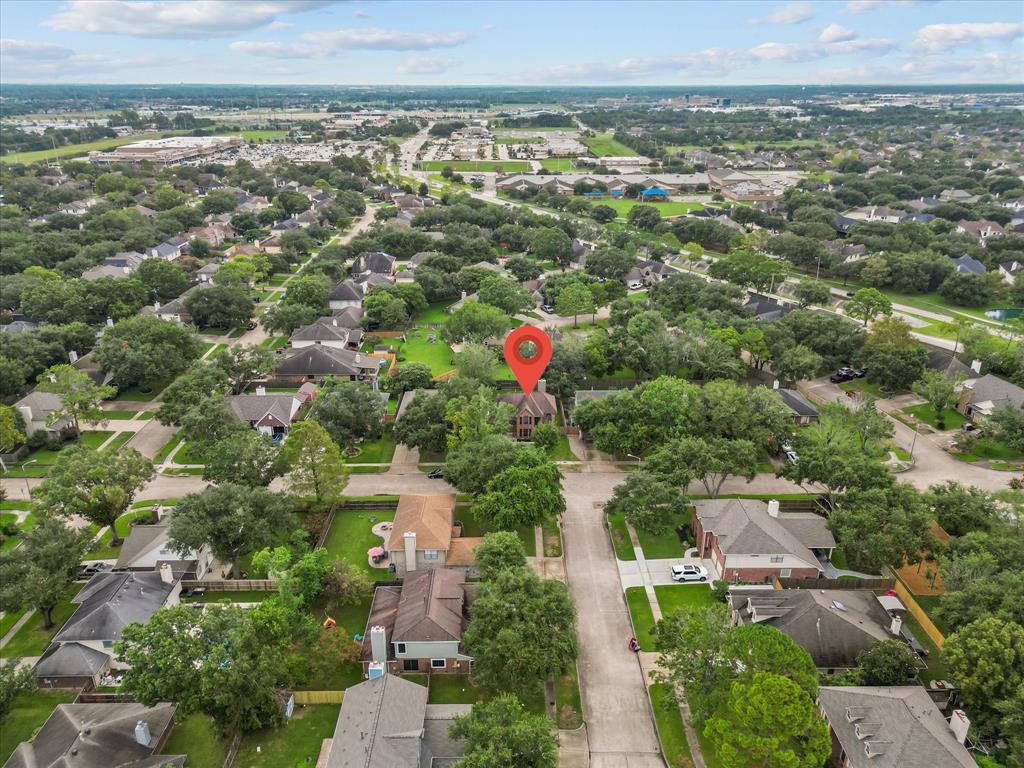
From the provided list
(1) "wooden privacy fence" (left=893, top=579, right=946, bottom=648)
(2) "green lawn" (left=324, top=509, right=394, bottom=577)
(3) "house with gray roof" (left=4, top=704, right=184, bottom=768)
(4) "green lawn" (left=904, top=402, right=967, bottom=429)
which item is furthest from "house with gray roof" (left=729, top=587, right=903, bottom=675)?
(4) "green lawn" (left=904, top=402, right=967, bottom=429)

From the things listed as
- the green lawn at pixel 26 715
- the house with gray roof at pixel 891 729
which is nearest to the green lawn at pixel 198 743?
the green lawn at pixel 26 715

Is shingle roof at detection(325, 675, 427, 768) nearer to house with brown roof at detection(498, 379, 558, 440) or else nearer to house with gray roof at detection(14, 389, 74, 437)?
house with brown roof at detection(498, 379, 558, 440)

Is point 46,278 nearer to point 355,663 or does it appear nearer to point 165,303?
point 165,303

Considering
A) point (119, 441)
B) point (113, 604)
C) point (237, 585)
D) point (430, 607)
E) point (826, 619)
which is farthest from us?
point (119, 441)

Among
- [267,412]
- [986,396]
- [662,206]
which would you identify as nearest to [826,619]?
[986,396]

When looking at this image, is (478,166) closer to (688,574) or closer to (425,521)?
(425,521)

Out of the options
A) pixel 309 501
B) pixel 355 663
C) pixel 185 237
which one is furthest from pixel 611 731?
pixel 185 237
